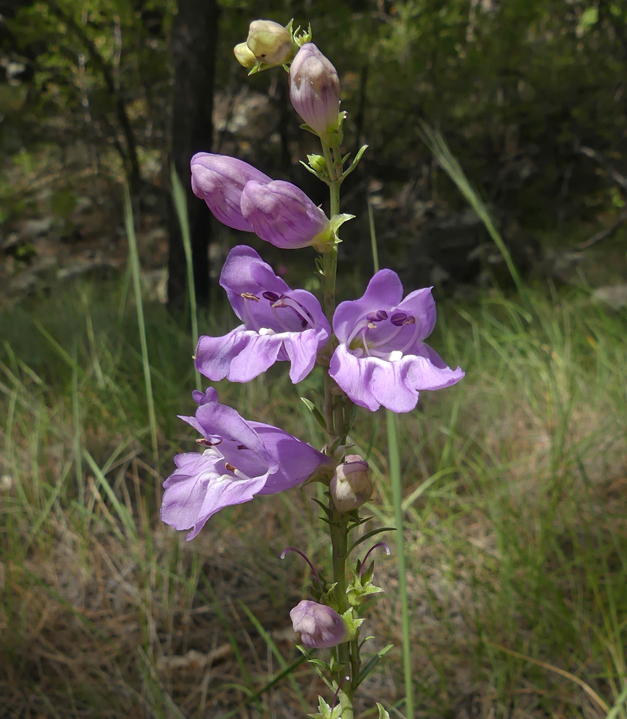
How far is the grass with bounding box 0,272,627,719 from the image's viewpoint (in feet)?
6.07

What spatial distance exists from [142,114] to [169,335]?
6.96m

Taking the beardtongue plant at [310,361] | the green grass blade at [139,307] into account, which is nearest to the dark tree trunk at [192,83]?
the green grass blade at [139,307]

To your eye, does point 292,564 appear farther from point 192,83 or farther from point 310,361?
point 192,83

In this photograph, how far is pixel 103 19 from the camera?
7.50 m

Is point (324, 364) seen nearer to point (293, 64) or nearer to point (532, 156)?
point (293, 64)

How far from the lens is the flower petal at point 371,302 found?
88 centimetres

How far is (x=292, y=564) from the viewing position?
7.39 ft

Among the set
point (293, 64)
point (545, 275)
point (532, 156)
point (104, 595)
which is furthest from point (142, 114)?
point (293, 64)

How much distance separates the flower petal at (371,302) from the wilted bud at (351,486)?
0.62 feet

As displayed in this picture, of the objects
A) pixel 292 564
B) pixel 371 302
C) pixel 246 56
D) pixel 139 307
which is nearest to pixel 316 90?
pixel 246 56

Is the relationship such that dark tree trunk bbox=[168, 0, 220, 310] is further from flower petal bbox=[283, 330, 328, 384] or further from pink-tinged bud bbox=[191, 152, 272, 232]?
flower petal bbox=[283, 330, 328, 384]

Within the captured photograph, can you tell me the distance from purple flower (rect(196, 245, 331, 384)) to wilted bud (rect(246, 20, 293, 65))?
1.00 ft

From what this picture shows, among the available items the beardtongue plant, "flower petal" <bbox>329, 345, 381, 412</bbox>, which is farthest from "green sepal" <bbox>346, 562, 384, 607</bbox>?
"flower petal" <bbox>329, 345, 381, 412</bbox>

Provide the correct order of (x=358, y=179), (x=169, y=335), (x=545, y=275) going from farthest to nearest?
(x=358, y=179) → (x=545, y=275) → (x=169, y=335)
